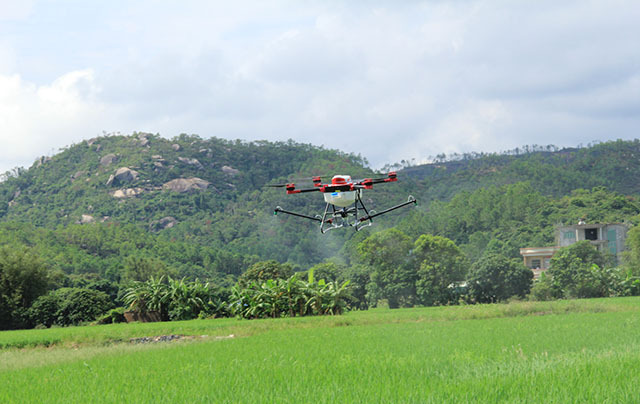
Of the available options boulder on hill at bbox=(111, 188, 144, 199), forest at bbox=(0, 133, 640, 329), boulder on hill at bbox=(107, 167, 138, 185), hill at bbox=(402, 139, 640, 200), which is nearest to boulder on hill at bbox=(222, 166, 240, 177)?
forest at bbox=(0, 133, 640, 329)

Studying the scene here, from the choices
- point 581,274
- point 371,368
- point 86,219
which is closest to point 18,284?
point 371,368

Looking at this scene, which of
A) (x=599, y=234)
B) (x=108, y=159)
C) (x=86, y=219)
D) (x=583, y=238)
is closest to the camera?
(x=583, y=238)

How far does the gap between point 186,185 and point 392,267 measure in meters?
75.9

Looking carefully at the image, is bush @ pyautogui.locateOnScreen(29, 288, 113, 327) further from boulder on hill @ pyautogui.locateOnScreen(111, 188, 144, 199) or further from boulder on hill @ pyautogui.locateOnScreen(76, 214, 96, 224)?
boulder on hill @ pyautogui.locateOnScreen(111, 188, 144, 199)

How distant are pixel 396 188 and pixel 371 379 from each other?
269 feet

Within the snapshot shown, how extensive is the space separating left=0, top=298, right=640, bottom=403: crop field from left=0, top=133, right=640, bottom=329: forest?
6.92 metres

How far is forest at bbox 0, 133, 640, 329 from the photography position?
32.7 meters

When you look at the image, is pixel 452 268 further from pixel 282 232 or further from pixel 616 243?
pixel 282 232

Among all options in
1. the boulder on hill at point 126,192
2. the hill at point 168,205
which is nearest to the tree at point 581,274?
the hill at point 168,205

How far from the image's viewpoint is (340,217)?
15.5 m

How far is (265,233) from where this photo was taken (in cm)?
9556

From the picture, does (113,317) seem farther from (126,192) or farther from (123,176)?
(123,176)

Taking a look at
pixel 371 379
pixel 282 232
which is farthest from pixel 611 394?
pixel 282 232

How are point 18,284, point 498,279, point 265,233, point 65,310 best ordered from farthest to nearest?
point 265,233, point 498,279, point 18,284, point 65,310
